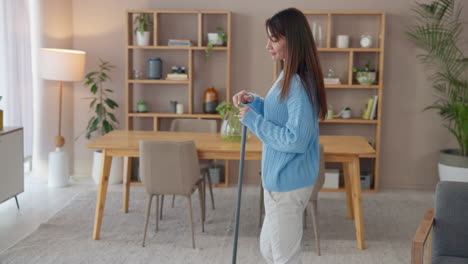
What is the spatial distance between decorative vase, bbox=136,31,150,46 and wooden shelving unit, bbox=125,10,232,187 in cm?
6

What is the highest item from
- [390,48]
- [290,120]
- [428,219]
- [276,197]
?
[390,48]

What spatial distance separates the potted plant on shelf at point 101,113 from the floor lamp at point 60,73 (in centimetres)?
21

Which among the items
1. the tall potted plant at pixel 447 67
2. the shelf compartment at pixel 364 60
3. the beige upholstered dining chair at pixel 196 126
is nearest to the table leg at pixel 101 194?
the beige upholstered dining chair at pixel 196 126

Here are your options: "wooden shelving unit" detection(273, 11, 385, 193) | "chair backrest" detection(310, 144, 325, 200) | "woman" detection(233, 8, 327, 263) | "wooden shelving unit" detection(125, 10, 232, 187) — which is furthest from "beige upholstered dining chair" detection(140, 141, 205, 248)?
"wooden shelving unit" detection(273, 11, 385, 193)

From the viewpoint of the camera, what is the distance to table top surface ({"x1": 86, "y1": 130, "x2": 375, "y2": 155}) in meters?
4.06

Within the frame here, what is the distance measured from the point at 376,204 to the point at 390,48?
1.66 m

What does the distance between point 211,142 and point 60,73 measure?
6.64 ft

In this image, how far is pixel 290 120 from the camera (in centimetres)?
232

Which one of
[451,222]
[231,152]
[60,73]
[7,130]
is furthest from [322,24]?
[451,222]

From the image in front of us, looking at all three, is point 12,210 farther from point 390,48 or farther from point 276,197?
point 390,48

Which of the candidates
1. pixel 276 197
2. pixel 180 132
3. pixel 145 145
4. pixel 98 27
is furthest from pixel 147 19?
pixel 276 197

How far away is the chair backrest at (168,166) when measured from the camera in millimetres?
3846

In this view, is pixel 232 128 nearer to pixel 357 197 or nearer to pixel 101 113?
pixel 357 197

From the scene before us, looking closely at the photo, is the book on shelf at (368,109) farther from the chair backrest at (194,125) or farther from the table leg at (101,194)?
the table leg at (101,194)
